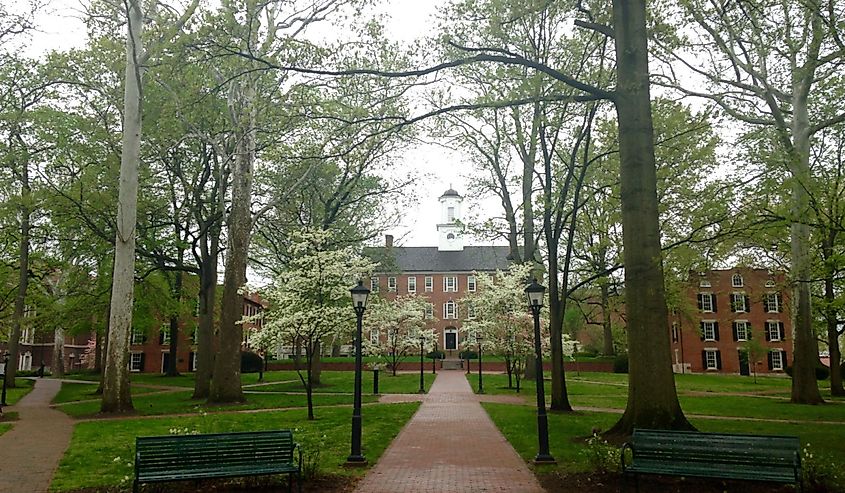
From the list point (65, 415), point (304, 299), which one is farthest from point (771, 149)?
point (65, 415)

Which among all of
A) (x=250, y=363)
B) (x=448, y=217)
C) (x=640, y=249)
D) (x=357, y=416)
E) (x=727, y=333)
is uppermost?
(x=448, y=217)

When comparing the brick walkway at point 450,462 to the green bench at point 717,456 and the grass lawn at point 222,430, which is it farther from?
the green bench at point 717,456

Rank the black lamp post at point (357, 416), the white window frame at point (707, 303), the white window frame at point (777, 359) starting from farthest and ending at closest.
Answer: the white window frame at point (707, 303)
the white window frame at point (777, 359)
the black lamp post at point (357, 416)

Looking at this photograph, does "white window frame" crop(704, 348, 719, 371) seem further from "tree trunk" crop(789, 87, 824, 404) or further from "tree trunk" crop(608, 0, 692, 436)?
"tree trunk" crop(608, 0, 692, 436)

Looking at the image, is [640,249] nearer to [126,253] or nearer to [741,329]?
[126,253]

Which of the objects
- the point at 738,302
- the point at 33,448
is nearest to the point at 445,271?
the point at 738,302

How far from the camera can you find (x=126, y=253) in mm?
17750

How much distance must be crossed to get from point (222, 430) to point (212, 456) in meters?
6.16

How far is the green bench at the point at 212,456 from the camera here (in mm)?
7004

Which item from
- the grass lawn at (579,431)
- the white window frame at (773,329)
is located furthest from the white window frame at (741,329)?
the grass lawn at (579,431)

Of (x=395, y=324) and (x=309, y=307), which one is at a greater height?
(x=309, y=307)

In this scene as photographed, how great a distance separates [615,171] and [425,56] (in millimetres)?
11465

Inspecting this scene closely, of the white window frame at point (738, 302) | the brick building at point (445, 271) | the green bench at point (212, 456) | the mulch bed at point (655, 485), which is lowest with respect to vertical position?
the mulch bed at point (655, 485)

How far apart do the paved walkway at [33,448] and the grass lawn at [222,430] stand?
216 mm
